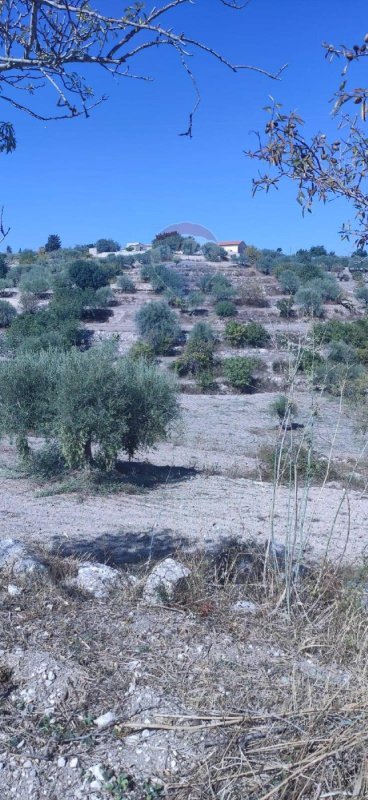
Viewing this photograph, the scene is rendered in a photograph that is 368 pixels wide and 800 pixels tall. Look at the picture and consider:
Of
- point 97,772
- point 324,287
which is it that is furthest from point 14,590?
point 324,287

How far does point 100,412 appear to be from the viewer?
12.6m

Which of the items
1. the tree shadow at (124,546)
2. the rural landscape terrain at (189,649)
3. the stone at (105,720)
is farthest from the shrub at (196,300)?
the stone at (105,720)

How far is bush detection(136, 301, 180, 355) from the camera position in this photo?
31.5 metres

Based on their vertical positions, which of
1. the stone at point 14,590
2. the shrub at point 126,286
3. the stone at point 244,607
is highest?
the stone at point 14,590

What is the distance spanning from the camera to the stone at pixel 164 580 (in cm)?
387

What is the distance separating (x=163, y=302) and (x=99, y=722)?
3290 centimetres

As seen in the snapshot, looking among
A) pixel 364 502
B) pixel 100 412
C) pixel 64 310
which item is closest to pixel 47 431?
pixel 100 412

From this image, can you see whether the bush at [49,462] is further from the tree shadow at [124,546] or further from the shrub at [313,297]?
the shrub at [313,297]

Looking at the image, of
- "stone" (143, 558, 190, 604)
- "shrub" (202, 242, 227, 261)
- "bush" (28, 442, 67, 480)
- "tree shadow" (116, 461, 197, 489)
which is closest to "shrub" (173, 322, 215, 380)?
"tree shadow" (116, 461, 197, 489)

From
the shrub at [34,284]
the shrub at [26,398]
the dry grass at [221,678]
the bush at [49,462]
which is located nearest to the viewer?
the dry grass at [221,678]

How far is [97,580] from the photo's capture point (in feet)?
13.9

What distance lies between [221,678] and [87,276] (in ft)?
127

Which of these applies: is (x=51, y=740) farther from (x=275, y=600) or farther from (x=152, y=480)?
(x=152, y=480)

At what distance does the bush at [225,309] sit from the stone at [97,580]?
105 feet
